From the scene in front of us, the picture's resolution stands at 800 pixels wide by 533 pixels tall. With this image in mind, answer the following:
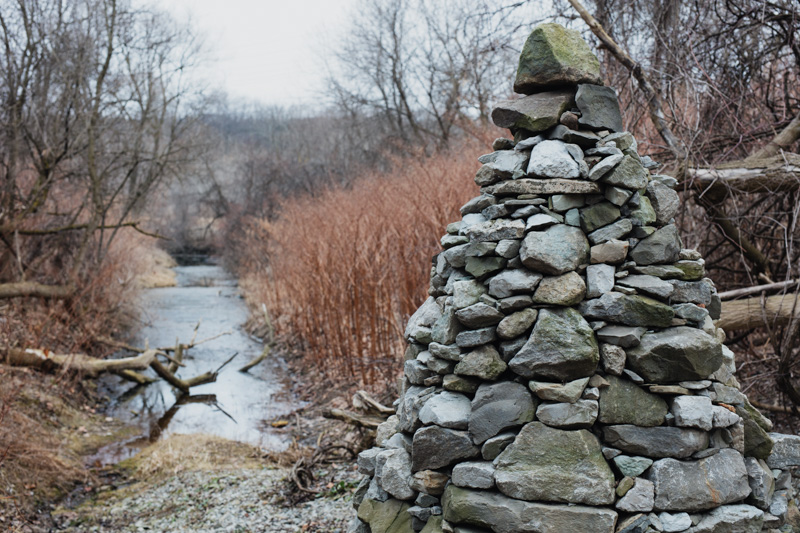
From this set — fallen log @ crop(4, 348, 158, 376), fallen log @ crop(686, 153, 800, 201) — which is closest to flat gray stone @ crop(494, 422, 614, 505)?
fallen log @ crop(686, 153, 800, 201)

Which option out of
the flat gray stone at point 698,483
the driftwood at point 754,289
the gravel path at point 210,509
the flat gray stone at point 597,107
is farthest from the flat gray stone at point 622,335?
the gravel path at point 210,509

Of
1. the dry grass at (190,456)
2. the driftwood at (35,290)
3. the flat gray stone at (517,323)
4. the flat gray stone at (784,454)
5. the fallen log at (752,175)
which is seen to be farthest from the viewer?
the driftwood at (35,290)

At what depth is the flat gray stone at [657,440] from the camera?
251cm

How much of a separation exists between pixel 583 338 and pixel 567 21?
13.9 ft

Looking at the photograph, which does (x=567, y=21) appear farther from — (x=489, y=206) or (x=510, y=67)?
(x=489, y=206)

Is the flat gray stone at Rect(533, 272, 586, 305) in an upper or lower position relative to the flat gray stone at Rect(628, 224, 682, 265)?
lower

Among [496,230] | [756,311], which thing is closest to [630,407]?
[496,230]

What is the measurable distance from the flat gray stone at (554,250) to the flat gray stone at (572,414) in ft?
1.80

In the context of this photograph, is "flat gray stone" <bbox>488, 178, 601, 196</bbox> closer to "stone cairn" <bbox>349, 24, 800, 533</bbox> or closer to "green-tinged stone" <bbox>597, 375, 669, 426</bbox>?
"stone cairn" <bbox>349, 24, 800, 533</bbox>

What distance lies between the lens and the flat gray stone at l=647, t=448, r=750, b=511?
2451mm

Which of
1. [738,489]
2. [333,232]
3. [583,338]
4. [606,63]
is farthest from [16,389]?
[606,63]

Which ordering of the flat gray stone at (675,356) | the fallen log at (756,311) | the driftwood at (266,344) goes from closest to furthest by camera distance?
the flat gray stone at (675,356)
the fallen log at (756,311)
the driftwood at (266,344)

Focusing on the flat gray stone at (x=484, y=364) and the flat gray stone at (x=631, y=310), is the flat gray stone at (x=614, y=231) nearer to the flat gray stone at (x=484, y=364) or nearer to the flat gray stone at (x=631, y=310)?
the flat gray stone at (x=631, y=310)

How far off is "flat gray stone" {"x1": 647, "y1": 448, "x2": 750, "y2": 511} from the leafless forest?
2.18m
